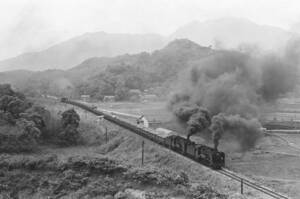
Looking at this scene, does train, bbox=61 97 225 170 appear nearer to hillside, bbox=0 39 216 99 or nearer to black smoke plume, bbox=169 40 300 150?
black smoke plume, bbox=169 40 300 150

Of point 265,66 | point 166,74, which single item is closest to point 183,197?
point 265,66

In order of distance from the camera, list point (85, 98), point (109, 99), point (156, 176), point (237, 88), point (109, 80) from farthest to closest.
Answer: point (109, 80), point (85, 98), point (109, 99), point (237, 88), point (156, 176)

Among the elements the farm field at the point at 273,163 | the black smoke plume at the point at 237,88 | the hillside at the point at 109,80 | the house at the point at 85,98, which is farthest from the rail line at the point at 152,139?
the hillside at the point at 109,80

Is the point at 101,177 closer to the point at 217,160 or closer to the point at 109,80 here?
the point at 217,160

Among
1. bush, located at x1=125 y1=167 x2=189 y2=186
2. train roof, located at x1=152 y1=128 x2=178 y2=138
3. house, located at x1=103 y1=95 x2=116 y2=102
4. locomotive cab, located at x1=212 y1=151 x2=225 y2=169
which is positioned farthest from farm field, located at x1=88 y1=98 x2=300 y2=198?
house, located at x1=103 y1=95 x2=116 y2=102

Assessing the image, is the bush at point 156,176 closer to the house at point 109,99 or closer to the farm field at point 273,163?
the farm field at point 273,163

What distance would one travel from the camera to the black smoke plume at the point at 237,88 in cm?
4166

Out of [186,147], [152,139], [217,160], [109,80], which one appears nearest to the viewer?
[217,160]

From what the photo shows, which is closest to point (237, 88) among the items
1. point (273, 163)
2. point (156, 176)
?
point (273, 163)

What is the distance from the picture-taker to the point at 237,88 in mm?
48062

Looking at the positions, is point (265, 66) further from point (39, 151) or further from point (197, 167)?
point (39, 151)

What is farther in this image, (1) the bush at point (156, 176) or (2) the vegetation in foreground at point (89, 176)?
(1) the bush at point (156, 176)

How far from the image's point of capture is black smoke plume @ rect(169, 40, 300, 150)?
41.7 m

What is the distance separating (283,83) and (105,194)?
40.6 metres
